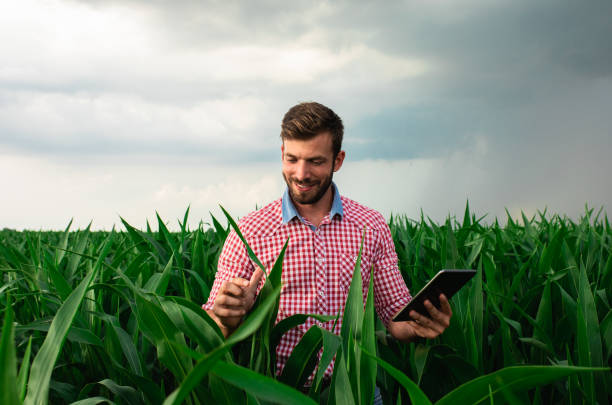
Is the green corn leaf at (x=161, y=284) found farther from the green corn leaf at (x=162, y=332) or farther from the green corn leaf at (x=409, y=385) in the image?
the green corn leaf at (x=409, y=385)

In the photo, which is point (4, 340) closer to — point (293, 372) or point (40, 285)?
point (293, 372)

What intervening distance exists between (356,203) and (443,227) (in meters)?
1.64

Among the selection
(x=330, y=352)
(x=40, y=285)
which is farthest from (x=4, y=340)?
(x=40, y=285)

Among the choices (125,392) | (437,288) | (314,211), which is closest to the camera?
(125,392)

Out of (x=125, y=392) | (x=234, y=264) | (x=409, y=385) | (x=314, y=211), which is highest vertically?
(x=314, y=211)

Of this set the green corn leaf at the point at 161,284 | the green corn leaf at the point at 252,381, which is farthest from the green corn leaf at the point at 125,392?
the green corn leaf at the point at 252,381

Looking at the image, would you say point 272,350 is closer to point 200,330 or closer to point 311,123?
point 200,330

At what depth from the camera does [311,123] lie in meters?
1.38

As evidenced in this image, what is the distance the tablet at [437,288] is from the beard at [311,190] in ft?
1.33

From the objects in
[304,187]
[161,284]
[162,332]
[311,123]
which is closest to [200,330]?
[162,332]

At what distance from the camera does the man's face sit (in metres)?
1.37

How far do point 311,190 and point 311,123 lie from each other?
0.63 ft

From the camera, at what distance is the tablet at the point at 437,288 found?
1017 millimetres

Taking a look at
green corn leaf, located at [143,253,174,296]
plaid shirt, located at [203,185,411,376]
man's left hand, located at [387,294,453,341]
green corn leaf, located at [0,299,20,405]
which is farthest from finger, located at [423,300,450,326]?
green corn leaf, located at [0,299,20,405]
